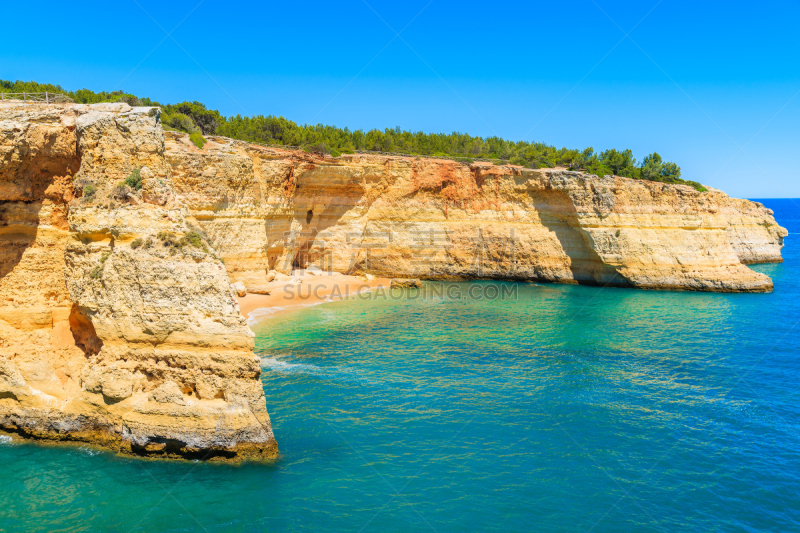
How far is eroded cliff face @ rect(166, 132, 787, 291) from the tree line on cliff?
358 cm

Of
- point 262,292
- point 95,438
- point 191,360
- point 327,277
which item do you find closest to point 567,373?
point 191,360

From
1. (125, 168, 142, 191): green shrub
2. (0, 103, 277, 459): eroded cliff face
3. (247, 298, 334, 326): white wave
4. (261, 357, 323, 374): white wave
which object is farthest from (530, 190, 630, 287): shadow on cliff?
(125, 168, 142, 191): green shrub

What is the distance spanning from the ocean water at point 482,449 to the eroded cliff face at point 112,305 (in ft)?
2.76

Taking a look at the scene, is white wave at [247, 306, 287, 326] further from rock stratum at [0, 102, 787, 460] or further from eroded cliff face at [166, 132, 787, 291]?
rock stratum at [0, 102, 787, 460]

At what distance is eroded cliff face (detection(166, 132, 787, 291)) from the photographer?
36969 mm

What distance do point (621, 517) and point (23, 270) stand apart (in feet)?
51.7

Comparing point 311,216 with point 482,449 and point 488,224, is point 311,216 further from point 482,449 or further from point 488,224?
point 482,449

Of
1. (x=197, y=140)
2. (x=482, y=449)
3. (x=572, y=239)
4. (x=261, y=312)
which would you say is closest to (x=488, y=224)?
(x=572, y=239)

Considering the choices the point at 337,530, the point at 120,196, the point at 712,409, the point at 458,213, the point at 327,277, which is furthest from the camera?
the point at 458,213

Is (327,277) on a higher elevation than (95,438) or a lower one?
higher

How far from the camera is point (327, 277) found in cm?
3756

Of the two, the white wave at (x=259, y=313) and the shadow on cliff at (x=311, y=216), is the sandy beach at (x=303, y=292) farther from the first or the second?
the shadow on cliff at (x=311, y=216)

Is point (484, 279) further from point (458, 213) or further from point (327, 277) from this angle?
point (327, 277)

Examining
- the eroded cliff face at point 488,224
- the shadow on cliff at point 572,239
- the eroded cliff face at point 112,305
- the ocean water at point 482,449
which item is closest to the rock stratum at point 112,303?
the eroded cliff face at point 112,305
